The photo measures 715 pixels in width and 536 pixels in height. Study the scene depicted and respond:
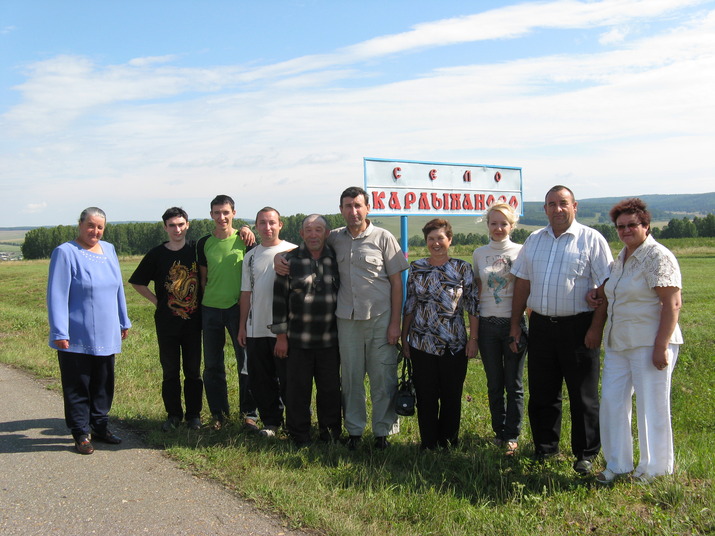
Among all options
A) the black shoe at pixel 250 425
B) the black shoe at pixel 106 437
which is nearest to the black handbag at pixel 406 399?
the black shoe at pixel 250 425

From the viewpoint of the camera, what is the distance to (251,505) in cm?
395

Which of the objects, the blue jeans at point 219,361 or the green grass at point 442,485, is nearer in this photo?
the green grass at point 442,485

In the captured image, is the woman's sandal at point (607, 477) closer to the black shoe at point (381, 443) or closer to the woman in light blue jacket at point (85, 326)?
the black shoe at point (381, 443)

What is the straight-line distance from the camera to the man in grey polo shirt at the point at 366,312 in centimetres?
512

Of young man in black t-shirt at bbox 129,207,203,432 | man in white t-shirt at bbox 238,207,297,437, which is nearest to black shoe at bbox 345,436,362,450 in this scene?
man in white t-shirt at bbox 238,207,297,437

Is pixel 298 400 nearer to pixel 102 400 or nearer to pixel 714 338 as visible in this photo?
pixel 102 400

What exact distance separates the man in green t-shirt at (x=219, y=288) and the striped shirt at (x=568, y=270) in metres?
2.66

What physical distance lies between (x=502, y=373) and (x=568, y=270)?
1149 mm

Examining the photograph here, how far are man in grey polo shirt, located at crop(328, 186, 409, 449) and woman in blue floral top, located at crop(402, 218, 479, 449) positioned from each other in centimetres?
18

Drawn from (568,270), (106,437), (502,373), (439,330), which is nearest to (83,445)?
(106,437)

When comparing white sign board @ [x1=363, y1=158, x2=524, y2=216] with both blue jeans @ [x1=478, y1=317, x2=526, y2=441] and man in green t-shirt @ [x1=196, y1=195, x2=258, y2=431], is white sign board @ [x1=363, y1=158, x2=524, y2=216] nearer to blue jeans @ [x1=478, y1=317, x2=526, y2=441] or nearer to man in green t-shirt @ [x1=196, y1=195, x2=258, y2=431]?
man in green t-shirt @ [x1=196, y1=195, x2=258, y2=431]

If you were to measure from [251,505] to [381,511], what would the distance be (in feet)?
2.70

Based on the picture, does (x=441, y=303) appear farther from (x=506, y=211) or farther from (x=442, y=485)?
(x=442, y=485)

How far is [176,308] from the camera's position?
566 cm
